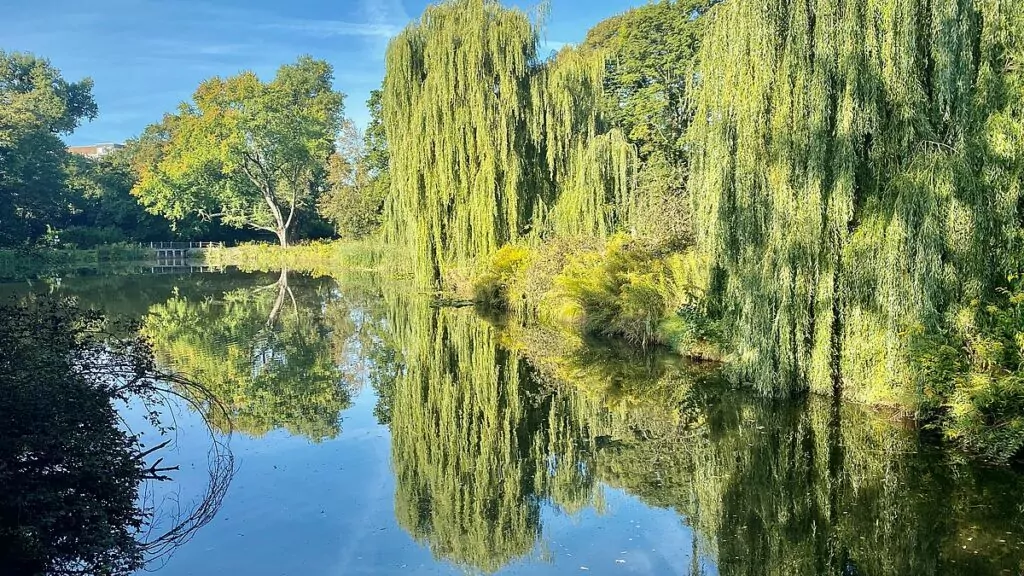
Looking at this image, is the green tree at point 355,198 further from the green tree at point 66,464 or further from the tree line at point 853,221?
the green tree at point 66,464

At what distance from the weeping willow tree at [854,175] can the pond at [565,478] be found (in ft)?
3.73

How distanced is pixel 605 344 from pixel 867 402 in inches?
241

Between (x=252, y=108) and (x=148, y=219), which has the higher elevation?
(x=252, y=108)

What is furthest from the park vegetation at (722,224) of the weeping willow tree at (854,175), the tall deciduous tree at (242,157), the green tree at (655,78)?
the tall deciduous tree at (242,157)

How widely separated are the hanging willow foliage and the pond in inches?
294

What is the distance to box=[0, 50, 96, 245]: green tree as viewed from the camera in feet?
110

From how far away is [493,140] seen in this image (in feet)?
64.5

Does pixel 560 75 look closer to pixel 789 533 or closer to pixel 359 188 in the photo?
pixel 789 533

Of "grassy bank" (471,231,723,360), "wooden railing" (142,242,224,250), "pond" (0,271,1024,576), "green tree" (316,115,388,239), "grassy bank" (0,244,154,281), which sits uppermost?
"green tree" (316,115,388,239)

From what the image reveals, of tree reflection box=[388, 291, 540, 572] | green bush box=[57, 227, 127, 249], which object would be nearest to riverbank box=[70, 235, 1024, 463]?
tree reflection box=[388, 291, 540, 572]

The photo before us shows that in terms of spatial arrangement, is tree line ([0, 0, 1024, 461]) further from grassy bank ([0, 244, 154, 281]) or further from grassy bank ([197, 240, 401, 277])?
grassy bank ([0, 244, 154, 281])

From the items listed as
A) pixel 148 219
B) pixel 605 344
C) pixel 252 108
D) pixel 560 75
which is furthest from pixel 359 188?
pixel 605 344

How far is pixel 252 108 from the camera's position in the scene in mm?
45688

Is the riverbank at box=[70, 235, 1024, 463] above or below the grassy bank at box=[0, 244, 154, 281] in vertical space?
below
